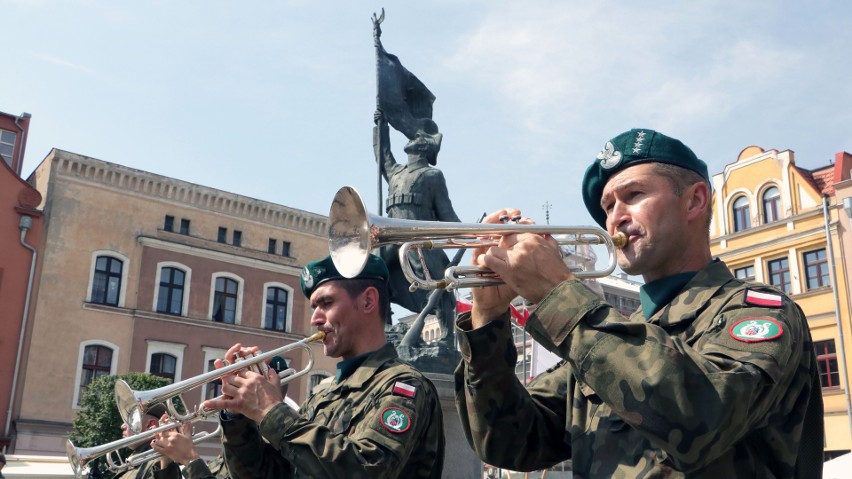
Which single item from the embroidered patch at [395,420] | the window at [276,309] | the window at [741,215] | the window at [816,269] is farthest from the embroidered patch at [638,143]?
the window at [276,309]

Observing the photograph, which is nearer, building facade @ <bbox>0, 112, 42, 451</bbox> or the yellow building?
the yellow building

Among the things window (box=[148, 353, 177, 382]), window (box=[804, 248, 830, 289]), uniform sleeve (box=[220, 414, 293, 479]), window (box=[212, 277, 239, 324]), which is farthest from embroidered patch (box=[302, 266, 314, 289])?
window (box=[212, 277, 239, 324])

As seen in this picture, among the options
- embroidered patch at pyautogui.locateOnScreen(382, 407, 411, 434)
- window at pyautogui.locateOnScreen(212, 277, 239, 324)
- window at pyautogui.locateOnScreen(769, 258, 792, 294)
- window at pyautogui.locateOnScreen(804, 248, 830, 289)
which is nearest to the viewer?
embroidered patch at pyautogui.locateOnScreen(382, 407, 411, 434)

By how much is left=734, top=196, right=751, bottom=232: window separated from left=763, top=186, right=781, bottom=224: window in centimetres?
67

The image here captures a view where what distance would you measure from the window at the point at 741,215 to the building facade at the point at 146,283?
17700 millimetres

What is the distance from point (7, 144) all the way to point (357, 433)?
31.5 metres

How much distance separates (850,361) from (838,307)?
5.79 feet

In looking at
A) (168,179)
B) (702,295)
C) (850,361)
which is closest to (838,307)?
(850,361)

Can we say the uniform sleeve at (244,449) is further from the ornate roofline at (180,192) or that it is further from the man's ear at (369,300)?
the ornate roofline at (180,192)

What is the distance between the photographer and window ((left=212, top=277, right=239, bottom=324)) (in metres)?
33.6

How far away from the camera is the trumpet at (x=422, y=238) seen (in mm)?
2473

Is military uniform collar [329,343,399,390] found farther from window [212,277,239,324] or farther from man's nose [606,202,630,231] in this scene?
window [212,277,239,324]

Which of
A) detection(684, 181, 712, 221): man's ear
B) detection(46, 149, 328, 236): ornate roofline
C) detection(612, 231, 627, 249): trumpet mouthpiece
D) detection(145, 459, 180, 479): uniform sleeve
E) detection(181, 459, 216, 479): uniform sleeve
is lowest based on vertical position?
detection(145, 459, 180, 479): uniform sleeve

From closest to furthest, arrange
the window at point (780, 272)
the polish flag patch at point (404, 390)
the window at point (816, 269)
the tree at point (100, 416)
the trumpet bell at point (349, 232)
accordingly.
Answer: the trumpet bell at point (349, 232) < the polish flag patch at point (404, 390) < the tree at point (100, 416) < the window at point (816, 269) < the window at point (780, 272)
